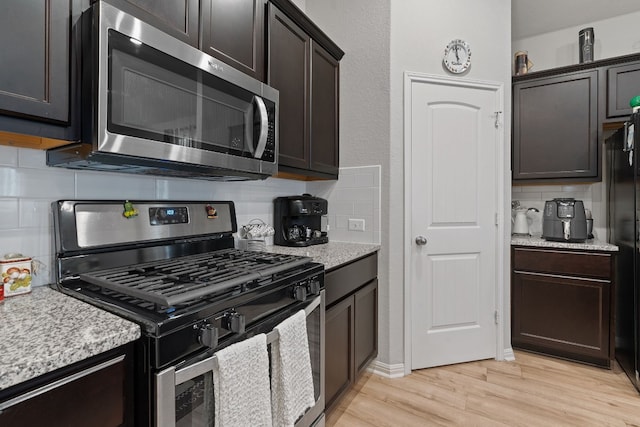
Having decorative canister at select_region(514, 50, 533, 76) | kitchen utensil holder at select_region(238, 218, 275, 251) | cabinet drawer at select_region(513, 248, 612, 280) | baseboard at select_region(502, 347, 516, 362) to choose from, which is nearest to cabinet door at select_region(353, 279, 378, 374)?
kitchen utensil holder at select_region(238, 218, 275, 251)

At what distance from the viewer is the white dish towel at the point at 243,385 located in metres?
0.88

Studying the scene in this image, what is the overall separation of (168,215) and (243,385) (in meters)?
0.84

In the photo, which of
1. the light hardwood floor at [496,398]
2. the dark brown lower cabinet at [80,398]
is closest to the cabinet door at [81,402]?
the dark brown lower cabinet at [80,398]

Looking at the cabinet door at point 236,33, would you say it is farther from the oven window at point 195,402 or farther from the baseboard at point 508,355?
the baseboard at point 508,355

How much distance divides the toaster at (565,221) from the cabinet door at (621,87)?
2.46 ft

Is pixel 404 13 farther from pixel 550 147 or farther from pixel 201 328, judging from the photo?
pixel 201 328

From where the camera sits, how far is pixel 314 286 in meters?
1.37

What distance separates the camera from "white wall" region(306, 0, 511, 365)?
2.20 meters

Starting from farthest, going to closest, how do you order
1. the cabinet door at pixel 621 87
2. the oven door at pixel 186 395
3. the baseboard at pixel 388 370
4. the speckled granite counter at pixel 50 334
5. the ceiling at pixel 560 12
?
the ceiling at pixel 560 12
the cabinet door at pixel 621 87
the baseboard at pixel 388 370
the oven door at pixel 186 395
the speckled granite counter at pixel 50 334

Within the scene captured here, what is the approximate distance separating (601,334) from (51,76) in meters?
3.37

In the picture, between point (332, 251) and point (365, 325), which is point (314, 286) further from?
point (365, 325)

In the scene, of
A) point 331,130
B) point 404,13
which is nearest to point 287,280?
point 331,130

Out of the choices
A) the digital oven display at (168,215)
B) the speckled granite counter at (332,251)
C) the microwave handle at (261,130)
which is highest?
the microwave handle at (261,130)

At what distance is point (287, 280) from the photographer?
1.21 metres
